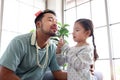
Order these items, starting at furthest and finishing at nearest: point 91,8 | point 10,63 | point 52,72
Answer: point 91,8, point 52,72, point 10,63

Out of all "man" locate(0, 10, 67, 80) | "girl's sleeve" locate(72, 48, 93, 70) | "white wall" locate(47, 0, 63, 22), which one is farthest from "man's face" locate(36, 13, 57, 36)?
"white wall" locate(47, 0, 63, 22)

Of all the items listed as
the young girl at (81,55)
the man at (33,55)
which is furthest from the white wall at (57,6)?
the young girl at (81,55)

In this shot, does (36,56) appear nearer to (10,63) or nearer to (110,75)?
(10,63)

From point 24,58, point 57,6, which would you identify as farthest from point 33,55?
point 57,6

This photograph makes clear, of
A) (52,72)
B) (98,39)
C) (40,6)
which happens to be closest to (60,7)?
(40,6)

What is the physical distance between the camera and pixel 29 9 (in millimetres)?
3309

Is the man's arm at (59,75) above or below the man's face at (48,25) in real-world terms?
below

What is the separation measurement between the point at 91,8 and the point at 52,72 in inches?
69.8

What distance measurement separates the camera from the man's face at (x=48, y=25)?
1356mm

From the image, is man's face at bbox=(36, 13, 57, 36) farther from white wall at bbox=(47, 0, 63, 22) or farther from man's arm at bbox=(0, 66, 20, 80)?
white wall at bbox=(47, 0, 63, 22)

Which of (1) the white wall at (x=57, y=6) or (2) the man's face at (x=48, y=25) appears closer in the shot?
(2) the man's face at (x=48, y=25)

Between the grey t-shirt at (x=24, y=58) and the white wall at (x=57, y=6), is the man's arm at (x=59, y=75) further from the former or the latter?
the white wall at (x=57, y=6)

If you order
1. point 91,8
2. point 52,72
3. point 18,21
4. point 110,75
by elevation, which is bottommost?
point 110,75

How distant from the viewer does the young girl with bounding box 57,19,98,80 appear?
3.82 feet
